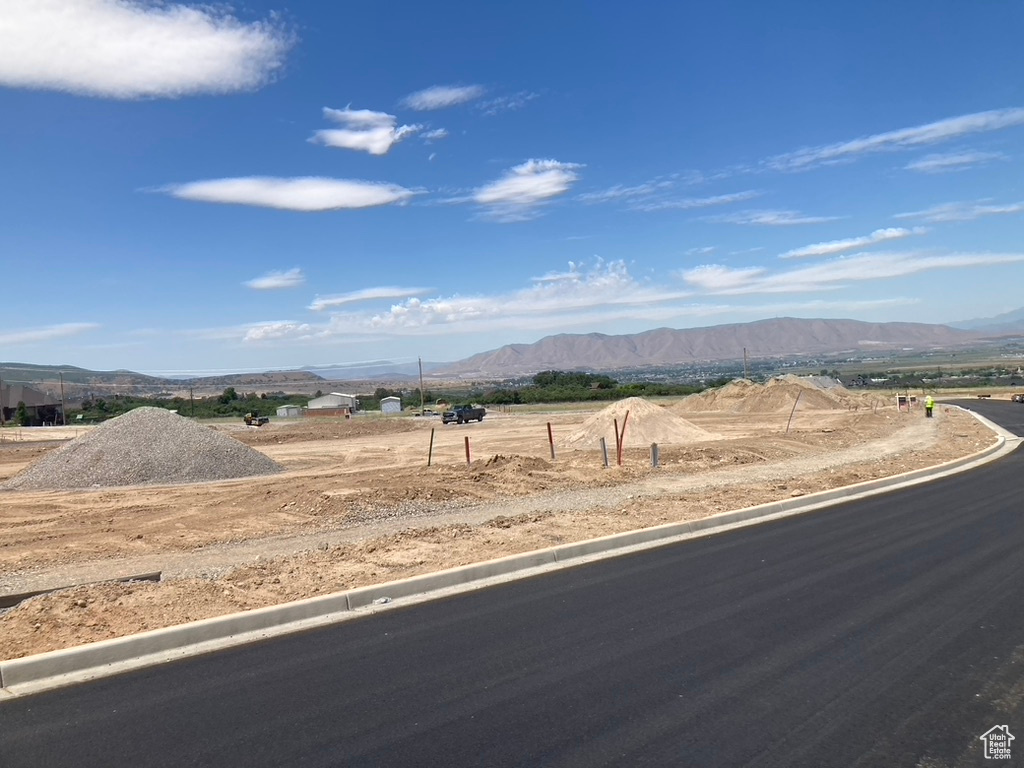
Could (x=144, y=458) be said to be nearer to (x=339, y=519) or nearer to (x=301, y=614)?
(x=339, y=519)

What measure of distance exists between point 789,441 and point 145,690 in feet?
86.9

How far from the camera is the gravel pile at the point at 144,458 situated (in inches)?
1078

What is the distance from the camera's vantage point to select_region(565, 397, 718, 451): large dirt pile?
3709 cm

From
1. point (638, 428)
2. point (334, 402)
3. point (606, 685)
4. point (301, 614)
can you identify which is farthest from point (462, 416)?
point (606, 685)

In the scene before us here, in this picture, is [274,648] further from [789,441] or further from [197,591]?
[789,441]

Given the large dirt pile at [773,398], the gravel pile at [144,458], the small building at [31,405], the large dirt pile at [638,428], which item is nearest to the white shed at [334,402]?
the small building at [31,405]

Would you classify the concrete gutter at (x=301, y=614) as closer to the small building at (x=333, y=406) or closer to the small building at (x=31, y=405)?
the small building at (x=333, y=406)

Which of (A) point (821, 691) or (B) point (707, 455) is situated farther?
(B) point (707, 455)

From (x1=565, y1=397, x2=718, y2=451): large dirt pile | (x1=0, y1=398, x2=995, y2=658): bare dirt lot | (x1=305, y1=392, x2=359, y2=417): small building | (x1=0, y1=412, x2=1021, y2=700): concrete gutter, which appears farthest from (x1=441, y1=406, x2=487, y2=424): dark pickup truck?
(x1=0, y1=412, x2=1021, y2=700): concrete gutter

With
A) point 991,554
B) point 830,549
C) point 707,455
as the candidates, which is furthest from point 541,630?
point 707,455

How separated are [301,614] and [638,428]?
100 ft

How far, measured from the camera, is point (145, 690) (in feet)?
21.1

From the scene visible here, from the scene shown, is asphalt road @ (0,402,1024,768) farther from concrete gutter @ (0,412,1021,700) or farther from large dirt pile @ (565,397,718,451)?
large dirt pile @ (565,397,718,451)

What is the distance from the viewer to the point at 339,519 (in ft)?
52.5
